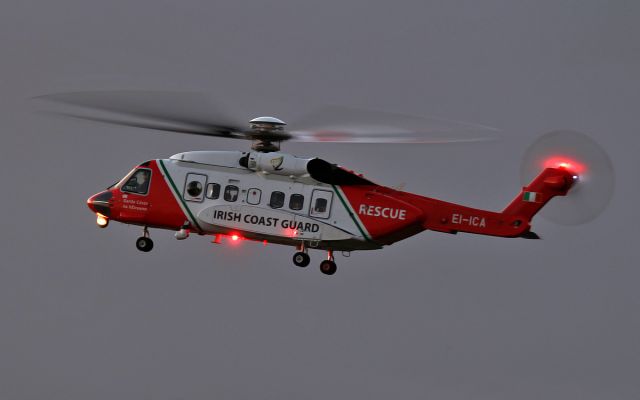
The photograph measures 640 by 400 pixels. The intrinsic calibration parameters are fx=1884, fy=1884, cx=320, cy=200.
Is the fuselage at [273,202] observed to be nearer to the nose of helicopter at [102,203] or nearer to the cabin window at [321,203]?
the cabin window at [321,203]

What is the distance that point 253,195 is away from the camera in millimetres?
42688

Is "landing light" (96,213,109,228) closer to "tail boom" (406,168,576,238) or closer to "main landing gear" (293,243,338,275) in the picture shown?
"main landing gear" (293,243,338,275)

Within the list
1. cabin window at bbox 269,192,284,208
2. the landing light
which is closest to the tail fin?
cabin window at bbox 269,192,284,208

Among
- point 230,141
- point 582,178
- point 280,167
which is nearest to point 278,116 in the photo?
point 280,167

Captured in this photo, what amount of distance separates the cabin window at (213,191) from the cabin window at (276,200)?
1.40m

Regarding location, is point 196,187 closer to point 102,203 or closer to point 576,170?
point 102,203

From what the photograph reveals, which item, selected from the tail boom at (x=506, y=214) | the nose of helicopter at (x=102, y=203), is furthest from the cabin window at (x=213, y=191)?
the tail boom at (x=506, y=214)

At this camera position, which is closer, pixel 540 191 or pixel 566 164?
pixel 566 164

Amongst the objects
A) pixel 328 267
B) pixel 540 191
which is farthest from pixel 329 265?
pixel 540 191

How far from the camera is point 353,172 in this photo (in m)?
42.0

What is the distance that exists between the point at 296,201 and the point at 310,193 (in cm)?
37

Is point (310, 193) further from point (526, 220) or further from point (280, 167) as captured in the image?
point (526, 220)

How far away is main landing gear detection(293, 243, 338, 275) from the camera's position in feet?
139

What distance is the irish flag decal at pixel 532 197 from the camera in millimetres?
41500
